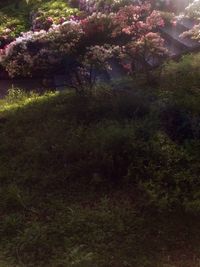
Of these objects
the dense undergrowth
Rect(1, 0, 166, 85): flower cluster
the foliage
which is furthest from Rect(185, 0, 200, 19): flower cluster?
the dense undergrowth

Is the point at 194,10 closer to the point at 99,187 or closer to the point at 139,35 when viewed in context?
the point at 139,35

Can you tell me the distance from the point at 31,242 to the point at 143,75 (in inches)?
143

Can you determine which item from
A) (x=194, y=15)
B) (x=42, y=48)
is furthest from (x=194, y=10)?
(x=42, y=48)

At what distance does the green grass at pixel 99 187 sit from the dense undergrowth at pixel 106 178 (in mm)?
12

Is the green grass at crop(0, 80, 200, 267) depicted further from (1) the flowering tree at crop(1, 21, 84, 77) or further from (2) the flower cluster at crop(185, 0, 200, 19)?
(2) the flower cluster at crop(185, 0, 200, 19)

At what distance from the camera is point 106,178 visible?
5.64 meters

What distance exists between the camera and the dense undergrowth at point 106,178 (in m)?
4.62

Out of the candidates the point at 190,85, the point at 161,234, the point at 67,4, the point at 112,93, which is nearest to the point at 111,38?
the point at 112,93

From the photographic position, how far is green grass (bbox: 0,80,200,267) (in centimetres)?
459

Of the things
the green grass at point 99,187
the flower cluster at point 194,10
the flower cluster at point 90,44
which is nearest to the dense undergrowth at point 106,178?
the green grass at point 99,187

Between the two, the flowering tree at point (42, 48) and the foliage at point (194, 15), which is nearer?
the flowering tree at point (42, 48)

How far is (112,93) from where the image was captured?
23.0ft

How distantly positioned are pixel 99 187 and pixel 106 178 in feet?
0.54

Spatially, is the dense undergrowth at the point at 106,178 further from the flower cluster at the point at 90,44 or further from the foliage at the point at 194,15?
the flower cluster at the point at 90,44
